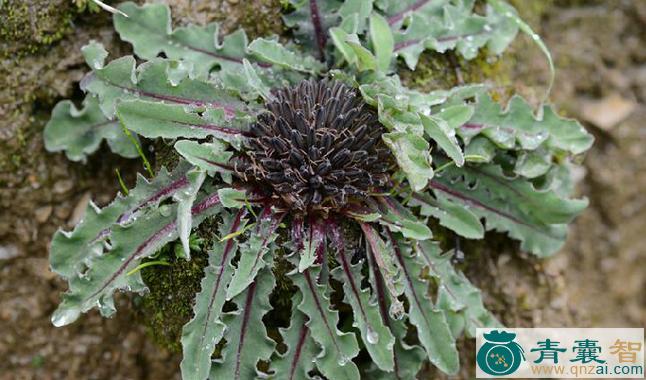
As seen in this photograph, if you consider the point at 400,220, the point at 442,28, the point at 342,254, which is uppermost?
the point at 442,28

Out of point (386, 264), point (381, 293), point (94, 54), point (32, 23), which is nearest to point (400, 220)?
point (386, 264)

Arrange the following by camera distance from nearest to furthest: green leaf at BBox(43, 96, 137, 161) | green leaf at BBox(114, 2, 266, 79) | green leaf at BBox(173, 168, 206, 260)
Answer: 1. green leaf at BBox(173, 168, 206, 260)
2. green leaf at BBox(114, 2, 266, 79)
3. green leaf at BBox(43, 96, 137, 161)

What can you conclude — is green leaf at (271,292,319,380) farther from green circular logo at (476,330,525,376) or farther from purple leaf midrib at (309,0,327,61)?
purple leaf midrib at (309,0,327,61)

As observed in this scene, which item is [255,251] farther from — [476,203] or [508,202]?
[508,202]

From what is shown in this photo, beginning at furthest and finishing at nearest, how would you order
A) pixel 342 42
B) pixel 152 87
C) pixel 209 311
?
pixel 342 42 < pixel 152 87 < pixel 209 311

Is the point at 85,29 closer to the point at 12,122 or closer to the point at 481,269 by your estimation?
the point at 12,122

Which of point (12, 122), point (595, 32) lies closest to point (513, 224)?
point (595, 32)

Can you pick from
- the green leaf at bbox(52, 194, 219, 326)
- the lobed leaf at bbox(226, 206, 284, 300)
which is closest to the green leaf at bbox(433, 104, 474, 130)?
the lobed leaf at bbox(226, 206, 284, 300)
